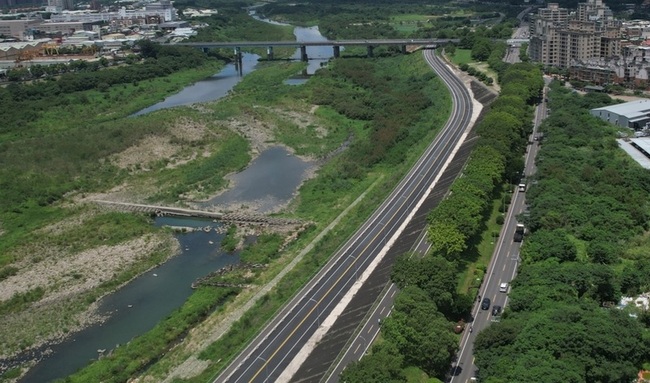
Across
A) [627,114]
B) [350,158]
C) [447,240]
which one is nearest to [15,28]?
[350,158]

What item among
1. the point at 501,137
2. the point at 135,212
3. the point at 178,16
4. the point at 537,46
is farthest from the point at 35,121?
the point at 178,16

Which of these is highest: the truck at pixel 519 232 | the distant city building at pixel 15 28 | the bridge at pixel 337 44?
the distant city building at pixel 15 28

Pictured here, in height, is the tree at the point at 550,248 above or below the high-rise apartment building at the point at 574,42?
below

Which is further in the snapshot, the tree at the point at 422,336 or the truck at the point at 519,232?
the truck at the point at 519,232

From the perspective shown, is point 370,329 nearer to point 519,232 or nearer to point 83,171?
point 519,232

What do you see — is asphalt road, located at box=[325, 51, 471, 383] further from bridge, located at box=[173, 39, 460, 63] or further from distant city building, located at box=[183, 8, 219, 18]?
distant city building, located at box=[183, 8, 219, 18]

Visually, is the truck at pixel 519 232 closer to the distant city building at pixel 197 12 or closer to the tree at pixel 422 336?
the tree at pixel 422 336

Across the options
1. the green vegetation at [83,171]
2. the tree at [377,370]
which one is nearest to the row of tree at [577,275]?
the tree at [377,370]
